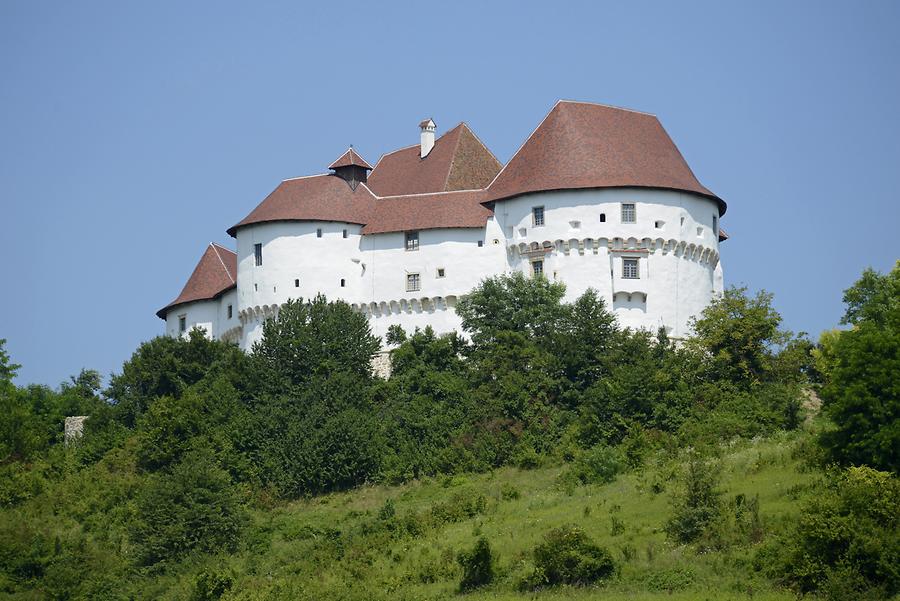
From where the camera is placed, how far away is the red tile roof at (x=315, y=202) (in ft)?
259

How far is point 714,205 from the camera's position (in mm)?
78312

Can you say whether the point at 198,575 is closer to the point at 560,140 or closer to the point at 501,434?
the point at 501,434

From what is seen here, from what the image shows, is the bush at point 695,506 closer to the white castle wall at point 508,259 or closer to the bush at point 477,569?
the bush at point 477,569

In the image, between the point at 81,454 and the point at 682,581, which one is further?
the point at 81,454

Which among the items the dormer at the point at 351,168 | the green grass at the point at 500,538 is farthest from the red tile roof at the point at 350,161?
the green grass at the point at 500,538

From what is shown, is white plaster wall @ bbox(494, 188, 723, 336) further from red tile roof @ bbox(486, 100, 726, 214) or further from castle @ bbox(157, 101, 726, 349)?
red tile roof @ bbox(486, 100, 726, 214)

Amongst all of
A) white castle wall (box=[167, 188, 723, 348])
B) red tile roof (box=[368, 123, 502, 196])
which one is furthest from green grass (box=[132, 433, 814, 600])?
red tile roof (box=[368, 123, 502, 196])

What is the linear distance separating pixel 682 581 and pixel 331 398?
84.0 feet

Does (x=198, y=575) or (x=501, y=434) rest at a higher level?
(x=501, y=434)

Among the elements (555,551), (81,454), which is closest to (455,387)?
(81,454)

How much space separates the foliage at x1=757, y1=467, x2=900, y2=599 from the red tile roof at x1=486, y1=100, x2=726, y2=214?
2830 cm

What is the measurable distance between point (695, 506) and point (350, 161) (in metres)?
34.1

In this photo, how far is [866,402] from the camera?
2105 inches

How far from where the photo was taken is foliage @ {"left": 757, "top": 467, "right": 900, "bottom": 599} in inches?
1844
